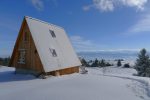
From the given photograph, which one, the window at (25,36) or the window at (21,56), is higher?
the window at (25,36)

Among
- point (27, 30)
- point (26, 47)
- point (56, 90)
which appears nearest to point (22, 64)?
point (26, 47)

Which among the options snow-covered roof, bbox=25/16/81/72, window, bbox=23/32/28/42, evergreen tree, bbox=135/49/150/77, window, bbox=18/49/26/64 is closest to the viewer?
snow-covered roof, bbox=25/16/81/72

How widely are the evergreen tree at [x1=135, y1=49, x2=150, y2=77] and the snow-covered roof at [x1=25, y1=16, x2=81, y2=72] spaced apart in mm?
18555

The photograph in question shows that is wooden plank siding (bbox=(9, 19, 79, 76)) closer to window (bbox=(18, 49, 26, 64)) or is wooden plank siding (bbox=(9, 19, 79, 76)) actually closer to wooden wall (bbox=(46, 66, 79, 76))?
wooden wall (bbox=(46, 66, 79, 76))

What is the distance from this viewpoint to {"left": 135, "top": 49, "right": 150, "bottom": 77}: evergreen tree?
39.0m

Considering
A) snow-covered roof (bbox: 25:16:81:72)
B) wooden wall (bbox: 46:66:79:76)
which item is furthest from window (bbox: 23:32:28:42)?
wooden wall (bbox: 46:66:79:76)

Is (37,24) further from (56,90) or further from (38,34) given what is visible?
(56,90)

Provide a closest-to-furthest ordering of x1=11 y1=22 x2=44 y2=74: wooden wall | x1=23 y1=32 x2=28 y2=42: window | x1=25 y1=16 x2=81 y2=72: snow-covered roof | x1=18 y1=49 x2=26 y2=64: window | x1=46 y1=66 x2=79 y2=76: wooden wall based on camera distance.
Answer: x1=25 y1=16 x2=81 y2=72: snow-covered roof, x1=11 y1=22 x2=44 y2=74: wooden wall, x1=46 y1=66 x2=79 y2=76: wooden wall, x1=23 y1=32 x2=28 y2=42: window, x1=18 y1=49 x2=26 y2=64: window

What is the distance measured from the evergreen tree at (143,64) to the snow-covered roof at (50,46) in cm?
1856

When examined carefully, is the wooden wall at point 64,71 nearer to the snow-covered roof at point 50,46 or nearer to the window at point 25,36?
the snow-covered roof at point 50,46

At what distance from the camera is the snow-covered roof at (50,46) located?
2007 centimetres

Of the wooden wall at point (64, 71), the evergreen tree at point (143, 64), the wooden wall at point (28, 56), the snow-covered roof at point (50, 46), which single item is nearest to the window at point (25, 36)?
the wooden wall at point (28, 56)

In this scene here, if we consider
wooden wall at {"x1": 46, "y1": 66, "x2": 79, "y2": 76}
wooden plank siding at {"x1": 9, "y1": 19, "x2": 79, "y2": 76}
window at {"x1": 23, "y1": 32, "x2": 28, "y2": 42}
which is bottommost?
wooden wall at {"x1": 46, "y1": 66, "x2": 79, "y2": 76}

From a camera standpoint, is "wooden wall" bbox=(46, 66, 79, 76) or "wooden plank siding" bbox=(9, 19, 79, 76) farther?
"wooden wall" bbox=(46, 66, 79, 76)
